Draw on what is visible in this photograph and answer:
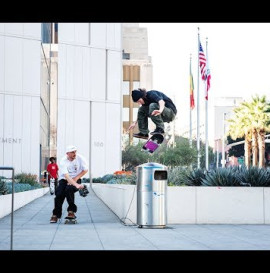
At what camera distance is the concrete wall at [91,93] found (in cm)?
5406

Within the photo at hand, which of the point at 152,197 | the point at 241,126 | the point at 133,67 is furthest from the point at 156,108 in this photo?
the point at 133,67

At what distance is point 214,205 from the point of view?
14.1 metres

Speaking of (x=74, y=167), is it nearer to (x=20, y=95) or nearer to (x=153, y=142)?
(x=153, y=142)

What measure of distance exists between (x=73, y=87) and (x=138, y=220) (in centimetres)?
4205

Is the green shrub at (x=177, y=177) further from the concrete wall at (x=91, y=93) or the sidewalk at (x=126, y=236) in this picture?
the concrete wall at (x=91, y=93)

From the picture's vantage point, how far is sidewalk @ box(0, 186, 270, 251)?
31.2ft

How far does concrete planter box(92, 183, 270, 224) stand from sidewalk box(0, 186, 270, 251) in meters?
0.52

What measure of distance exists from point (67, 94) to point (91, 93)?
2.24 meters

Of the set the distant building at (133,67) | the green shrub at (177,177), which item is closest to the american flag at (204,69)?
the green shrub at (177,177)

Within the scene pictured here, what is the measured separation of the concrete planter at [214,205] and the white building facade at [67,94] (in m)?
35.3

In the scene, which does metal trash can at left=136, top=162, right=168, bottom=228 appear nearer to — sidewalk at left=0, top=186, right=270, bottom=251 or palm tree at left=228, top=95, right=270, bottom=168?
sidewalk at left=0, top=186, right=270, bottom=251

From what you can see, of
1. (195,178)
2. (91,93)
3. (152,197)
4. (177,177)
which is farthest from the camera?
(91,93)
